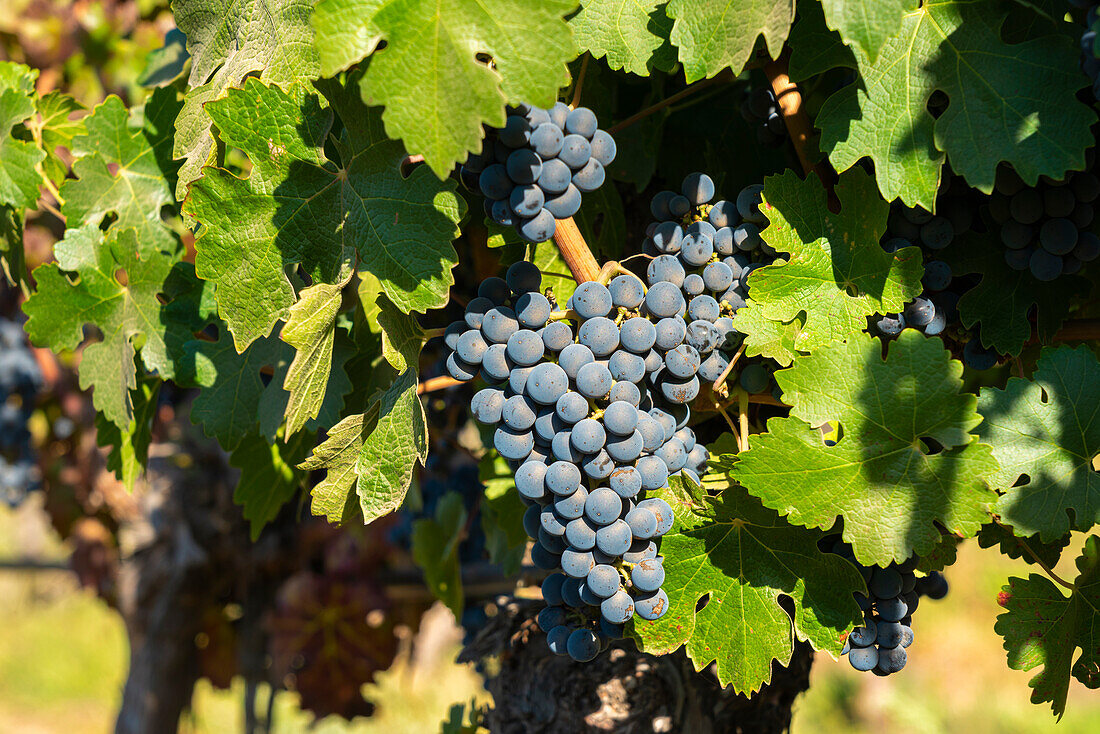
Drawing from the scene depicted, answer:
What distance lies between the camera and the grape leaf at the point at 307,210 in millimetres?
778

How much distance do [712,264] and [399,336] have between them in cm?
34

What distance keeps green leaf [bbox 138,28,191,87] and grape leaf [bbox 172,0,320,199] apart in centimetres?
34

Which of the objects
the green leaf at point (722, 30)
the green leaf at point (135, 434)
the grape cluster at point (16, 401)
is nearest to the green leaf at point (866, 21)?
the green leaf at point (722, 30)

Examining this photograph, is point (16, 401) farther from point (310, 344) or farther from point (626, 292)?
point (626, 292)

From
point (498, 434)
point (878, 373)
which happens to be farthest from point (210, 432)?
point (878, 373)

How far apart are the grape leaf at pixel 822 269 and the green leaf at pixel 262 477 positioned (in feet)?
2.27

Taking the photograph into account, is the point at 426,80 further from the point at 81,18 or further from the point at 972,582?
the point at 972,582

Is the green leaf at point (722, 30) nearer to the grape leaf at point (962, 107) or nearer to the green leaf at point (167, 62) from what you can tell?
the grape leaf at point (962, 107)

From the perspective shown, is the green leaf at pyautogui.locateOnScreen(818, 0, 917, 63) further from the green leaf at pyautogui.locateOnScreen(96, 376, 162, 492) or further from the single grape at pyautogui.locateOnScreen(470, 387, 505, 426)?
the green leaf at pyautogui.locateOnScreen(96, 376, 162, 492)

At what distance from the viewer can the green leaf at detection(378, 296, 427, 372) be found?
804mm

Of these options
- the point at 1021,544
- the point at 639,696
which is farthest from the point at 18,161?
the point at 1021,544

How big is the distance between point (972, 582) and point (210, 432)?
18.4 ft

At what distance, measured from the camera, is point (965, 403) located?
0.74 m

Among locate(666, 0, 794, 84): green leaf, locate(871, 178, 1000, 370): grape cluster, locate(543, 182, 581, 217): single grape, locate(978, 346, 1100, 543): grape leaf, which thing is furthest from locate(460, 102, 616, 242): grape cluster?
locate(978, 346, 1100, 543): grape leaf
